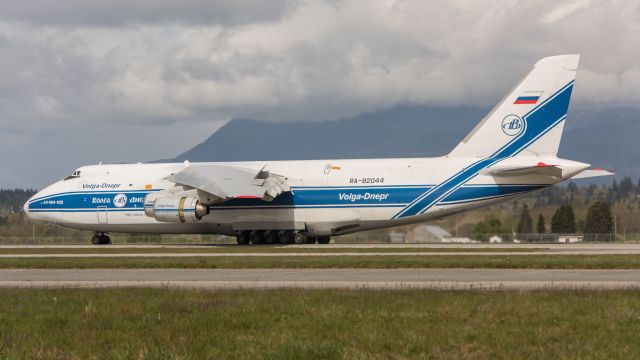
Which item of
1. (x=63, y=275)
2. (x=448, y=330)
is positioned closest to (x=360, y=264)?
(x=63, y=275)

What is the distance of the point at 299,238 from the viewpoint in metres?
47.8

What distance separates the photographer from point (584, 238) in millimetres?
72500

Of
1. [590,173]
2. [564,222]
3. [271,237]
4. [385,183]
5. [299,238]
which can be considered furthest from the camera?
[564,222]

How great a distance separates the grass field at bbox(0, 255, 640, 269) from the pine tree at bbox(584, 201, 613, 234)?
Result: 61.2 metres

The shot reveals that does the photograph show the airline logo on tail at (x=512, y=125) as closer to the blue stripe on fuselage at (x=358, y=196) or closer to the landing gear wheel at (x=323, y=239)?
the blue stripe on fuselage at (x=358, y=196)

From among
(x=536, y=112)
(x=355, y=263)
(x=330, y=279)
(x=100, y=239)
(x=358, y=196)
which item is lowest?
(x=330, y=279)

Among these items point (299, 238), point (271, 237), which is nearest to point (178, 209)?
point (271, 237)

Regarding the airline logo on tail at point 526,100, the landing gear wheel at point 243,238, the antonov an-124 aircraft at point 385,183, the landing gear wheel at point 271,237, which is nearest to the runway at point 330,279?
the antonov an-124 aircraft at point 385,183

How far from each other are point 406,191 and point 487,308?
29.4 metres

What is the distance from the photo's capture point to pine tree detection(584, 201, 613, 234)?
91125mm

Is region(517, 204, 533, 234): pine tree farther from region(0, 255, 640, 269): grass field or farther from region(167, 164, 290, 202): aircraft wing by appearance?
region(0, 255, 640, 269): grass field

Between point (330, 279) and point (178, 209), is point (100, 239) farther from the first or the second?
point (330, 279)

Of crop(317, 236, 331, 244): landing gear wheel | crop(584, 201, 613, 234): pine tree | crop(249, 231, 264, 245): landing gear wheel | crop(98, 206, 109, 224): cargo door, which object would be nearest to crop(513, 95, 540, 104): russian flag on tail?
crop(317, 236, 331, 244): landing gear wheel

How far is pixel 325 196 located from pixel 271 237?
4308 mm
